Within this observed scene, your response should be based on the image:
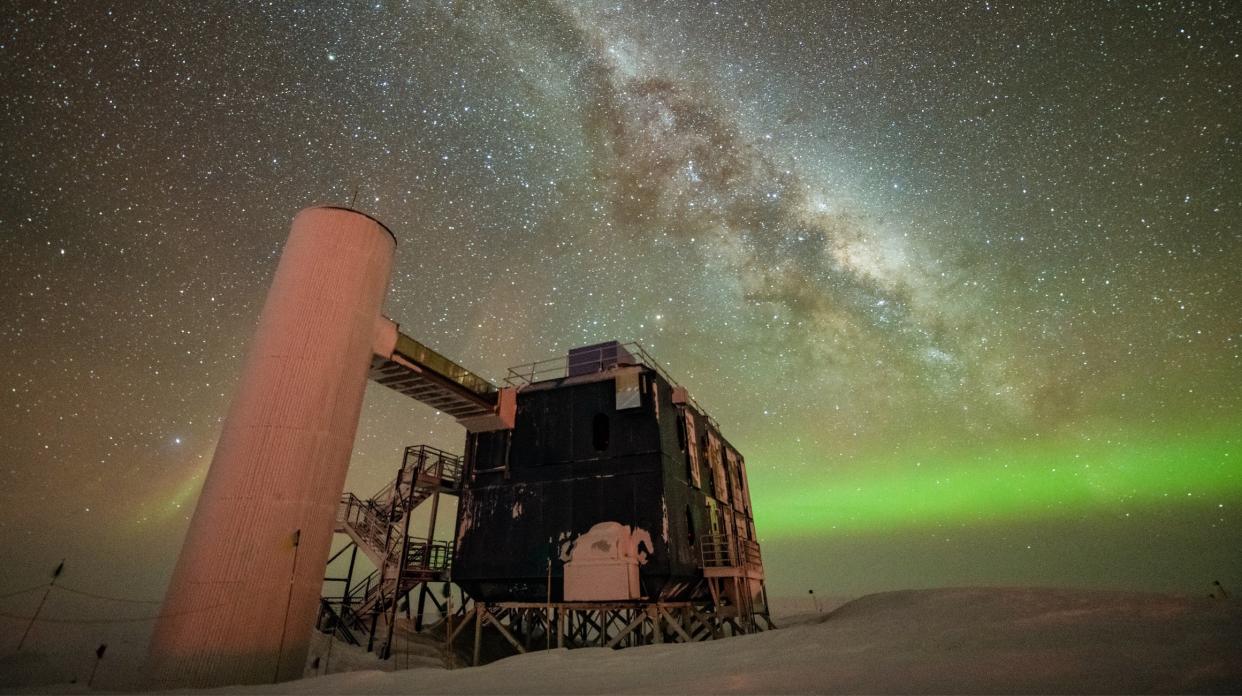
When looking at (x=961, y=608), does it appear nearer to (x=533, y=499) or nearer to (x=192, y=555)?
(x=533, y=499)

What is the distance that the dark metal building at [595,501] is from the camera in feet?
56.1

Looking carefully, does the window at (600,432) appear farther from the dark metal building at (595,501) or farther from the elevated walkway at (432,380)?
the elevated walkway at (432,380)

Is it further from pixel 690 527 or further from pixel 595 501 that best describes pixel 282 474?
pixel 690 527

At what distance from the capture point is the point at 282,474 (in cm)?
1113

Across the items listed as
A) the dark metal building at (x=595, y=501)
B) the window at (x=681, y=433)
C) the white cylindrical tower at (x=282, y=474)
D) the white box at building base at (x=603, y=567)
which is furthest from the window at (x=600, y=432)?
the white cylindrical tower at (x=282, y=474)

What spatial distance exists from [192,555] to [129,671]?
4642 millimetres

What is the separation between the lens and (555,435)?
19.8 metres

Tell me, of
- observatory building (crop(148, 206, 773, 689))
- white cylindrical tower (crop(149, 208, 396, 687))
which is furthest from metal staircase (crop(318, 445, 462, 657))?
white cylindrical tower (crop(149, 208, 396, 687))

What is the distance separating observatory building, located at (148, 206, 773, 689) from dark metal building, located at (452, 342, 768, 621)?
70 mm

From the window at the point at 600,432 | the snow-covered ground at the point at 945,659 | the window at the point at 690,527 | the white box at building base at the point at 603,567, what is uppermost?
the window at the point at 600,432

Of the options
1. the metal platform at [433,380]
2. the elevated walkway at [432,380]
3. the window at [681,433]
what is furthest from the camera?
the window at [681,433]

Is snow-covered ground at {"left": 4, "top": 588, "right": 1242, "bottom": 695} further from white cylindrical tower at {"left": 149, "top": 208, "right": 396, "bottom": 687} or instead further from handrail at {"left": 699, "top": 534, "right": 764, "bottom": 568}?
handrail at {"left": 699, "top": 534, "right": 764, "bottom": 568}

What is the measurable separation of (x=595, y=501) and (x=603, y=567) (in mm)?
A: 2202

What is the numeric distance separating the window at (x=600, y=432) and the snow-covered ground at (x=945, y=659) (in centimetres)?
869
